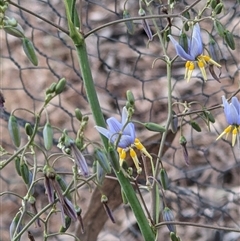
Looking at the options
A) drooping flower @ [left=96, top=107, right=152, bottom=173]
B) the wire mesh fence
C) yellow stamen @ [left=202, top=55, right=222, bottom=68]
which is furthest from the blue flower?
the wire mesh fence

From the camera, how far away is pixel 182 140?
68 centimetres

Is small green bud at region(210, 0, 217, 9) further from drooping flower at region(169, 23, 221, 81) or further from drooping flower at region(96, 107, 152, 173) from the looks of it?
drooping flower at region(96, 107, 152, 173)

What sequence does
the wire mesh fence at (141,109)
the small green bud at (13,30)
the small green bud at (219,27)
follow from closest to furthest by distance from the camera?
the small green bud at (13,30)
the small green bud at (219,27)
the wire mesh fence at (141,109)

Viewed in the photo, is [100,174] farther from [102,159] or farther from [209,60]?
[209,60]

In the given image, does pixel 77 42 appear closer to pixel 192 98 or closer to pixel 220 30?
pixel 220 30

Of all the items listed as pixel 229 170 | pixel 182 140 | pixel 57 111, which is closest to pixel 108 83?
pixel 57 111

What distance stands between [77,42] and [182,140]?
172 mm

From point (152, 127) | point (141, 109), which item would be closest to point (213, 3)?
point (152, 127)

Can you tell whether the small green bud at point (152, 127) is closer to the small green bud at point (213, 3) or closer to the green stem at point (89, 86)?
the green stem at point (89, 86)

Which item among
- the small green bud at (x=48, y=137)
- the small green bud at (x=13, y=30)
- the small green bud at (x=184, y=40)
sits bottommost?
the small green bud at (x=48, y=137)

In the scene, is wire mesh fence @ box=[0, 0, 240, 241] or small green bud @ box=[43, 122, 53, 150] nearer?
small green bud @ box=[43, 122, 53, 150]

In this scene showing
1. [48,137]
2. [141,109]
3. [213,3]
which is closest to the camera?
[48,137]

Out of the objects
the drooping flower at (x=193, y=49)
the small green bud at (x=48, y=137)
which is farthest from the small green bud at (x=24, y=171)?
the drooping flower at (x=193, y=49)

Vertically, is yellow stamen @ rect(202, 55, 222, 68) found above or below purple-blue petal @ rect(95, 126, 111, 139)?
above
